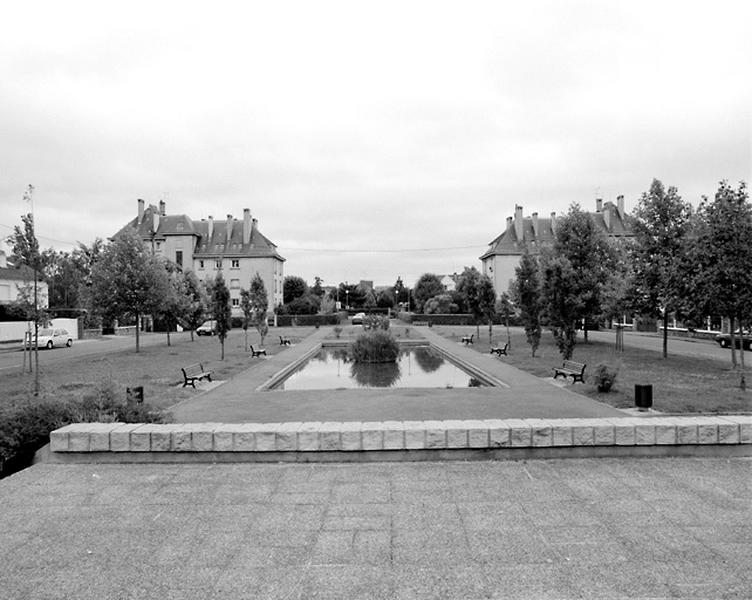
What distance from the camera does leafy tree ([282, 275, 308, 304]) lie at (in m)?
79.1

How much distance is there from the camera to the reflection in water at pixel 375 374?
55.8 ft

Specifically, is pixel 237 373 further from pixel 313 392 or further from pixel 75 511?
pixel 75 511

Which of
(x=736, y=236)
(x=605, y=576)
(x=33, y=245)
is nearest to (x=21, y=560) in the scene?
(x=605, y=576)

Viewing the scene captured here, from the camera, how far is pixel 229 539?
4148 millimetres

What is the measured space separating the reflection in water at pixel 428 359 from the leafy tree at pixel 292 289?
50176mm

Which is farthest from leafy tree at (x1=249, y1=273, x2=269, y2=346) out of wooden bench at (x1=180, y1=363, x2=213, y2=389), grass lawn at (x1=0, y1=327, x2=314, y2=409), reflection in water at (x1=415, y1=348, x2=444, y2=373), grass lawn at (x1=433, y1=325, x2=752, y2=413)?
→ wooden bench at (x1=180, y1=363, x2=213, y2=389)

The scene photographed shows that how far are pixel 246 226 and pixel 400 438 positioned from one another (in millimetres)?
64593

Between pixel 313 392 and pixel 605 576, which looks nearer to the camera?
pixel 605 576

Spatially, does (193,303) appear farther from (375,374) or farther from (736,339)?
(736,339)

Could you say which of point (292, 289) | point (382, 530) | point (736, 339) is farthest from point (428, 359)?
point (292, 289)

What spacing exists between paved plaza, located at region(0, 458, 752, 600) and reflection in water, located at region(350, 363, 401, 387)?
36.3ft

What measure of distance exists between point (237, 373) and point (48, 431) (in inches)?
470

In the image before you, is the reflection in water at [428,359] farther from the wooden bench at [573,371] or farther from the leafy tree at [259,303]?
the leafy tree at [259,303]

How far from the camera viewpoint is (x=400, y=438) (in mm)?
6012
